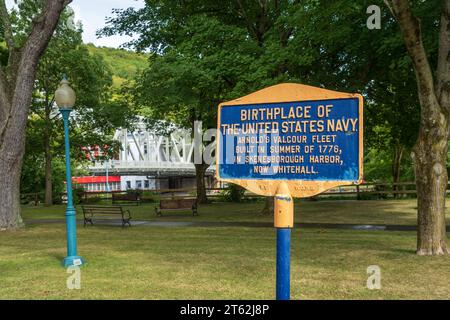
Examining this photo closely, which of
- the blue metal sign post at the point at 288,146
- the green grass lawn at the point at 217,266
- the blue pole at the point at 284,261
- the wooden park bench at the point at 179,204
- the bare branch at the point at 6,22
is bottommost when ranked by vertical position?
the green grass lawn at the point at 217,266

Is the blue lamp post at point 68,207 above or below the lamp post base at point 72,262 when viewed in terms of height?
above

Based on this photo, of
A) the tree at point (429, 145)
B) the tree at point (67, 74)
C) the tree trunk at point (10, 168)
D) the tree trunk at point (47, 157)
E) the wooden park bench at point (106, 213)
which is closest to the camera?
the tree at point (429, 145)

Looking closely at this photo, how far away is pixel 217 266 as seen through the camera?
9.21m

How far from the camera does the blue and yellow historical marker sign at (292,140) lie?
4.36 m

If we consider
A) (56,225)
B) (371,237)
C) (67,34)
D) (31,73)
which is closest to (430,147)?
(371,237)

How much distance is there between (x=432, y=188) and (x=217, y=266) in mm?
4765

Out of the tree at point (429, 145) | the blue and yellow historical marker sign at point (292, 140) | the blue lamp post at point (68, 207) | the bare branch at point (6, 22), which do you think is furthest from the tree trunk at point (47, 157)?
the blue and yellow historical marker sign at point (292, 140)

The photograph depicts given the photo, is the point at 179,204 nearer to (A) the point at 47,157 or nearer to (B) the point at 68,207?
(B) the point at 68,207

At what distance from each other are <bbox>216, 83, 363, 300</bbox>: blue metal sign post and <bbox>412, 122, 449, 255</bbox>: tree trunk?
5.95 metres

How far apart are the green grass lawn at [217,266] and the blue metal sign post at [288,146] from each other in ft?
9.49

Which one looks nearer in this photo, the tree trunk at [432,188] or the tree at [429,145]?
the tree at [429,145]

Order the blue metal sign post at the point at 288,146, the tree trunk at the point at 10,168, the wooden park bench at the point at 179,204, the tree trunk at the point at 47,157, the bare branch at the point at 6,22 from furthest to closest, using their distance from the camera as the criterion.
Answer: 1. the tree trunk at the point at 47,157
2. the wooden park bench at the point at 179,204
3. the bare branch at the point at 6,22
4. the tree trunk at the point at 10,168
5. the blue metal sign post at the point at 288,146

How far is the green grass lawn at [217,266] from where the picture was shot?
7296 mm

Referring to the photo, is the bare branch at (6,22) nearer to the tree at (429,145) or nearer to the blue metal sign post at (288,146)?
the tree at (429,145)
